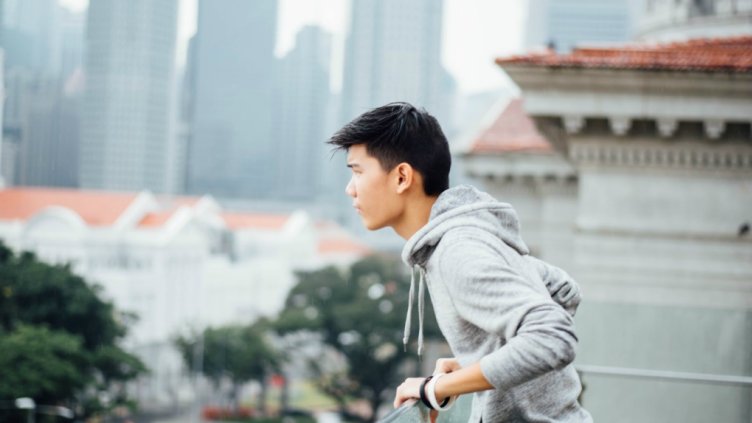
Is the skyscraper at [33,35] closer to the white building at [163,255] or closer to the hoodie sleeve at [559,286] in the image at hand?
the white building at [163,255]

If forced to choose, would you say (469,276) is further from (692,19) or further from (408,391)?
(692,19)

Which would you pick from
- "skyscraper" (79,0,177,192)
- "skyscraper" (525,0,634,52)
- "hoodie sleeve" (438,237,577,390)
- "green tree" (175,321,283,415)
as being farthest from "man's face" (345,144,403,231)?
"skyscraper" (525,0,634,52)

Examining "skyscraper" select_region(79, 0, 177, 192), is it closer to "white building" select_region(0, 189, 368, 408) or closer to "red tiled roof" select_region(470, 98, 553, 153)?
"white building" select_region(0, 189, 368, 408)

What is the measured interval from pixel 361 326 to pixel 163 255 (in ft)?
48.5

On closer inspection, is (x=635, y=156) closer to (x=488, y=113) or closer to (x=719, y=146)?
(x=719, y=146)

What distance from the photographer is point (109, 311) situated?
34.0 metres

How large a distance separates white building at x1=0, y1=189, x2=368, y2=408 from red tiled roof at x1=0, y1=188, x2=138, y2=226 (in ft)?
0.17

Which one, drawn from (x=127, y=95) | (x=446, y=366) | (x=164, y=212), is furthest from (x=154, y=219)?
(x=446, y=366)

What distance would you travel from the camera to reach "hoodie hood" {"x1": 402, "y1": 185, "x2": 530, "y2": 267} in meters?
1.55

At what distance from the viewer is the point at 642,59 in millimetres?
6598

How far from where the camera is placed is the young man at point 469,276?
4.70 feet

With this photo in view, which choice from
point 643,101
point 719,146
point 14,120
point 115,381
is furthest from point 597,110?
point 14,120

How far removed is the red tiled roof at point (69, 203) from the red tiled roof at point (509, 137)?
3997 cm

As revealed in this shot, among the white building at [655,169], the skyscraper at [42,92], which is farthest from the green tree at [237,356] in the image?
the white building at [655,169]
